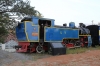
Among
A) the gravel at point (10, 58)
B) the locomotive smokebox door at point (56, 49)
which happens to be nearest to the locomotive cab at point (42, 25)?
the locomotive smokebox door at point (56, 49)

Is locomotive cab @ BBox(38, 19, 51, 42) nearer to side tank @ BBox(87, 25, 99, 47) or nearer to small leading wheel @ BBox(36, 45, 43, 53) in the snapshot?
small leading wheel @ BBox(36, 45, 43, 53)

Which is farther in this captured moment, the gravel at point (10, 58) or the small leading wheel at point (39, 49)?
the small leading wheel at point (39, 49)

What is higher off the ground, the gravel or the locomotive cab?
the locomotive cab

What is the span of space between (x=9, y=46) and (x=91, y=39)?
16017 mm

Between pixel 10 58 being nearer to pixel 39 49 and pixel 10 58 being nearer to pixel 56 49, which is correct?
pixel 56 49

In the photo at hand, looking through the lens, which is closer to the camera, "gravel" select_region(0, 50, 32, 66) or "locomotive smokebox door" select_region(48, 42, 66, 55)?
"gravel" select_region(0, 50, 32, 66)

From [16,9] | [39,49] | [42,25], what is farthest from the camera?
[42,25]

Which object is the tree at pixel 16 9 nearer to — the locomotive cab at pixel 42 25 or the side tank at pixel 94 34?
the locomotive cab at pixel 42 25

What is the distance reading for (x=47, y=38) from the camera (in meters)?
15.8

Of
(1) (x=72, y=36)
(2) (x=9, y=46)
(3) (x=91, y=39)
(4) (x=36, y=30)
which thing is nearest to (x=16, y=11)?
(4) (x=36, y=30)

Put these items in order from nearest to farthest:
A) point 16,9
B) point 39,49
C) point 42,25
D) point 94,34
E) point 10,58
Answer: point 10,58 < point 16,9 < point 39,49 < point 42,25 < point 94,34

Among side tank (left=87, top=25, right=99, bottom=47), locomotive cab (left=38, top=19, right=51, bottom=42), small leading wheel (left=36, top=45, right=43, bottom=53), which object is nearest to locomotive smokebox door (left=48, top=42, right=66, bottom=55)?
small leading wheel (left=36, top=45, right=43, bottom=53)

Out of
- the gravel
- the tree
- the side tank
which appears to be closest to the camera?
the gravel

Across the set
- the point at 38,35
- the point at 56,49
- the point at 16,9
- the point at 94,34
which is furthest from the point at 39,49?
the point at 94,34
